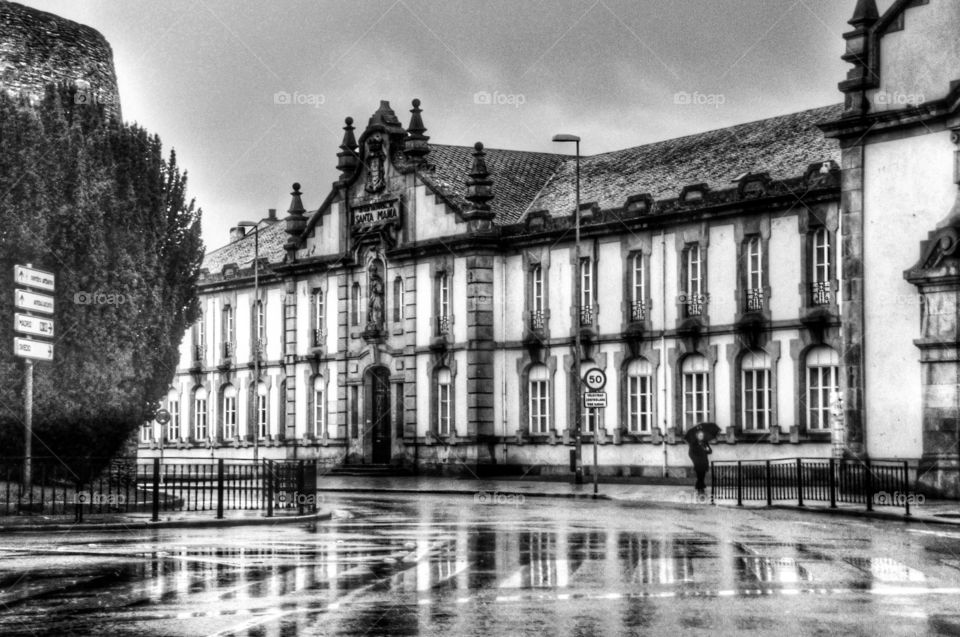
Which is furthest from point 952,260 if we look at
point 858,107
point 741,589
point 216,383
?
point 216,383

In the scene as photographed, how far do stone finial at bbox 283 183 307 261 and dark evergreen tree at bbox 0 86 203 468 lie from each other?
3303 cm

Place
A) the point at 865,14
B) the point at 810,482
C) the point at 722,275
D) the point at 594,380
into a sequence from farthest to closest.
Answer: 1. the point at 722,275
2. the point at 594,380
3. the point at 865,14
4. the point at 810,482

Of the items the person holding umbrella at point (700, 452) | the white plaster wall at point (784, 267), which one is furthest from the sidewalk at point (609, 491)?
the white plaster wall at point (784, 267)

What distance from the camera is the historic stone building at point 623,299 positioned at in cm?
3612

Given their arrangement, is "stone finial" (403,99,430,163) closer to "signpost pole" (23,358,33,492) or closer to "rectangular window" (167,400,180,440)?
"rectangular window" (167,400,180,440)

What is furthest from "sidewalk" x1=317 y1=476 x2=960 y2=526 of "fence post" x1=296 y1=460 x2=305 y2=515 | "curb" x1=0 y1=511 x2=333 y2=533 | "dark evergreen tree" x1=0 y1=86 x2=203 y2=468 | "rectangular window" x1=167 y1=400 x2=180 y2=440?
"rectangular window" x1=167 y1=400 x2=180 y2=440

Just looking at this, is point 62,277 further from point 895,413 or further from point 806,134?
point 806,134

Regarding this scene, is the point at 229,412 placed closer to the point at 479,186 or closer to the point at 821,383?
the point at 479,186

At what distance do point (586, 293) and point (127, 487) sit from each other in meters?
25.4

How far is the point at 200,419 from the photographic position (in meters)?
69.4

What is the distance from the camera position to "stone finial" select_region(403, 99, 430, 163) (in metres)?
57.3

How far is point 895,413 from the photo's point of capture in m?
36.1

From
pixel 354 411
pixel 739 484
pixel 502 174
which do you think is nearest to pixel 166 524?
pixel 739 484

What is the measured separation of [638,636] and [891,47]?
27.7 m
